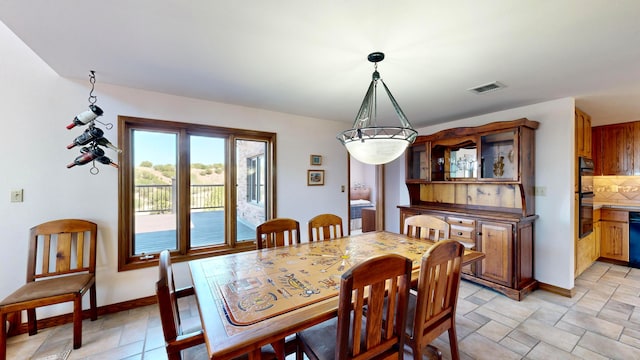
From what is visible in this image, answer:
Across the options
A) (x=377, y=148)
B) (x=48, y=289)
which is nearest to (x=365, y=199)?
(x=377, y=148)

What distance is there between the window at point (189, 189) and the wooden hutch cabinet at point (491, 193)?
2.41 metres

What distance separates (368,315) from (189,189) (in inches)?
106

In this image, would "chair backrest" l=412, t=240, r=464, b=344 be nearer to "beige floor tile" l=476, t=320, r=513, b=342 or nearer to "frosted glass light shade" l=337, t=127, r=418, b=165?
"frosted glass light shade" l=337, t=127, r=418, b=165

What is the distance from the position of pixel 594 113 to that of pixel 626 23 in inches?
109

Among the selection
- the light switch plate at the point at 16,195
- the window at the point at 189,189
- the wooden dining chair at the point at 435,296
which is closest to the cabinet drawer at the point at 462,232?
the wooden dining chair at the point at 435,296

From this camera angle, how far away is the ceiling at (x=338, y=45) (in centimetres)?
145

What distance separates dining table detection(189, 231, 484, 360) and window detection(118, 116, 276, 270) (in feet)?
4.76

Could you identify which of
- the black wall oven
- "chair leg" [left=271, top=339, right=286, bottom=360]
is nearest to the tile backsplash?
the black wall oven

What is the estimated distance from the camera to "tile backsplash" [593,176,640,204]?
13.5 feet

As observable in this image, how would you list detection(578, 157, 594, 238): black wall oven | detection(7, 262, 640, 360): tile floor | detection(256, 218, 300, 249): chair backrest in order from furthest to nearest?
1. detection(578, 157, 594, 238): black wall oven
2. detection(256, 218, 300, 249): chair backrest
3. detection(7, 262, 640, 360): tile floor

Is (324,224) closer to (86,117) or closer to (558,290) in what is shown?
(86,117)

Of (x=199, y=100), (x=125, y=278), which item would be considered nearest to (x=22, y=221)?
(x=125, y=278)

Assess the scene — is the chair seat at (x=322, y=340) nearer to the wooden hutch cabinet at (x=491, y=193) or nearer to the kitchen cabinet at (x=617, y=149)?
the wooden hutch cabinet at (x=491, y=193)

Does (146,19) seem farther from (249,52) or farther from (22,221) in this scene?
(22,221)
